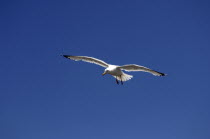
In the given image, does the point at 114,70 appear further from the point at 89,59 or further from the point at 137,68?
the point at 89,59

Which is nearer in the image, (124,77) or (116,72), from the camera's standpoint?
(116,72)

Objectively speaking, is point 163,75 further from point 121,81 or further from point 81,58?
point 81,58

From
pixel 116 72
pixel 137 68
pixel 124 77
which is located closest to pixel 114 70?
pixel 116 72

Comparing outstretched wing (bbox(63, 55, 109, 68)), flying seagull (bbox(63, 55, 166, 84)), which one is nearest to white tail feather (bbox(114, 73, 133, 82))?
flying seagull (bbox(63, 55, 166, 84))

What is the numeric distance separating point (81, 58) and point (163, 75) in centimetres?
528

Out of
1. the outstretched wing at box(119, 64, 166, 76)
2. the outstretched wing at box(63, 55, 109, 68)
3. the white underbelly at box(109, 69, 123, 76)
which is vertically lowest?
the white underbelly at box(109, 69, 123, 76)

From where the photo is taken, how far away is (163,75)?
57.2 feet

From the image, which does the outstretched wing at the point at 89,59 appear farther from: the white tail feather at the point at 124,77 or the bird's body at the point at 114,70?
the bird's body at the point at 114,70

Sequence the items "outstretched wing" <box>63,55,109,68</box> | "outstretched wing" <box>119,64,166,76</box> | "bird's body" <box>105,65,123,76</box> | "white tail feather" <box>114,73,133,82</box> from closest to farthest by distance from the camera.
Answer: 1. "outstretched wing" <box>119,64,166,76</box>
2. "bird's body" <box>105,65,123,76</box>
3. "white tail feather" <box>114,73,133,82</box>
4. "outstretched wing" <box>63,55,109,68</box>

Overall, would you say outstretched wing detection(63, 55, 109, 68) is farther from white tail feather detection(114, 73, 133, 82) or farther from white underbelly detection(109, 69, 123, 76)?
white underbelly detection(109, 69, 123, 76)

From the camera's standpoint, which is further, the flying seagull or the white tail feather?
the white tail feather

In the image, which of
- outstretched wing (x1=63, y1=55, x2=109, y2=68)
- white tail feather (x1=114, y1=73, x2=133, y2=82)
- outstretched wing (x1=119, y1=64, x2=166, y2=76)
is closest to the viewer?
outstretched wing (x1=119, y1=64, x2=166, y2=76)

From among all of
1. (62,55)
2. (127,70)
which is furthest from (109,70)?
(62,55)

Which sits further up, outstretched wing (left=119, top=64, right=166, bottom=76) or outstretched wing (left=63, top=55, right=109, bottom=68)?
outstretched wing (left=63, top=55, right=109, bottom=68)
